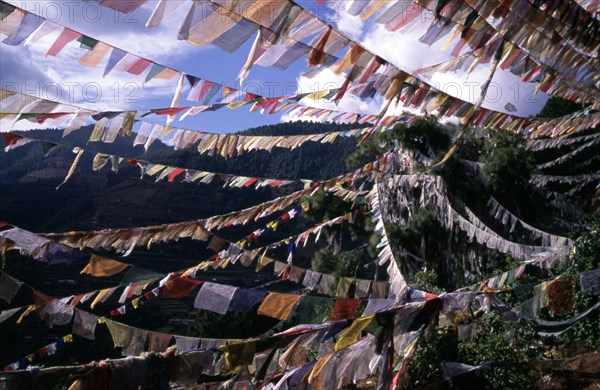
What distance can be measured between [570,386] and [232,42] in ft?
20.3

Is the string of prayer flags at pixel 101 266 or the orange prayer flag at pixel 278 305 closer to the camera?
the orange prayer flag at pixel 278 305

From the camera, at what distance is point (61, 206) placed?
47.3 meters

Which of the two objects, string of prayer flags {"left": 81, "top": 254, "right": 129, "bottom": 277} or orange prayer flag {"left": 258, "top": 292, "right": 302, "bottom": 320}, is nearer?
orange prayer flag {"left": 258, "top": 292, "right": 302, "bottom": 320}

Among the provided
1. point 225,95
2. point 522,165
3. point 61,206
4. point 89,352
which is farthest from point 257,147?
point 61,206

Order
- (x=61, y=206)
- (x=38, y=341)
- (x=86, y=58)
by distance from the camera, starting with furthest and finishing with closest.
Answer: (x=61, y=206), (x=38, y=341), (x=86, y=58)

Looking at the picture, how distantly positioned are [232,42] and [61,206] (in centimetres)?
4761

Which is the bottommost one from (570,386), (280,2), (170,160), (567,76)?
(570,386)

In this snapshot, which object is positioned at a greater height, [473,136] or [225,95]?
[473,136]

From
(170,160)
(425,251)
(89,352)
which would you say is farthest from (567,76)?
(170,160)

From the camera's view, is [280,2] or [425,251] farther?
[425,251]

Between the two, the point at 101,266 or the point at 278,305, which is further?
the point at 101,266

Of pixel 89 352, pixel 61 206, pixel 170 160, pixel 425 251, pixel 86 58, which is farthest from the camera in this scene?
pixel 170 160

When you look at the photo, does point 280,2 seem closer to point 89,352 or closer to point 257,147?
point 257,147

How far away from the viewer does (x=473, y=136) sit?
15664 mm
